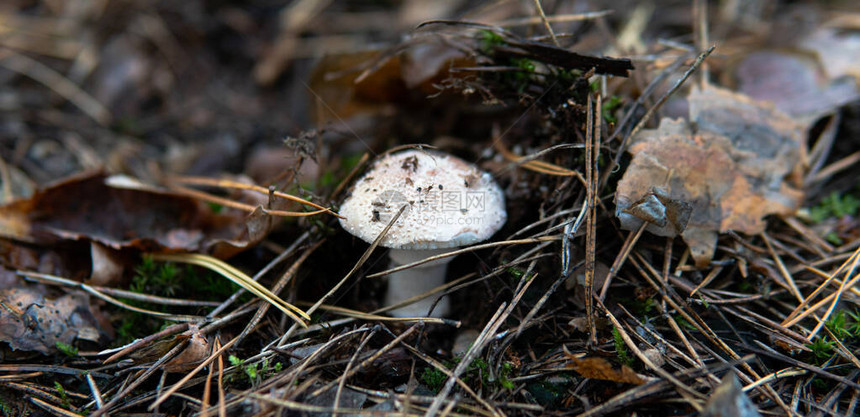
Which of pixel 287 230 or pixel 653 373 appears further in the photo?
pixel 287 230

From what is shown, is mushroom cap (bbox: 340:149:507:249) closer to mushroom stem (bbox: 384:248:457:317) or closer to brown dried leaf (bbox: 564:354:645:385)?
mushroom stem (bbox: 384:248:457:317)

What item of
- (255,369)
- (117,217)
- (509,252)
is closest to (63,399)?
(255,369)

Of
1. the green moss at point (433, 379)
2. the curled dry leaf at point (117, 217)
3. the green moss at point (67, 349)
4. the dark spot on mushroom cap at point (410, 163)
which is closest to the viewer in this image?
the green moss at point (433, 379)

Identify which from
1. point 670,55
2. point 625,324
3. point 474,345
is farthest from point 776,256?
point 474,345

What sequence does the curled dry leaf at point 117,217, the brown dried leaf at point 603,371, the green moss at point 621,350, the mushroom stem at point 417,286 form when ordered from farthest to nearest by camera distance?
the curled dry leaf at point 117,217
the mushroom stem at point 417,286
the green moss at point 621,350
the brown dried leaf at point 603,371

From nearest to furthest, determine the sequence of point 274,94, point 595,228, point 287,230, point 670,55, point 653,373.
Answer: point 653,373
point 595,228
point 287,230
point 670,55
point 274,94

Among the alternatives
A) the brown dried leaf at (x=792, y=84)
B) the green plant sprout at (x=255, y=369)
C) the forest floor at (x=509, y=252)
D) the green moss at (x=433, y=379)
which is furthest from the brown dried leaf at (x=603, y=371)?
the brown dried leaf at (x=792, y=84)

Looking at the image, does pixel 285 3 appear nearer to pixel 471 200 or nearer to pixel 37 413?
pixel 471 200

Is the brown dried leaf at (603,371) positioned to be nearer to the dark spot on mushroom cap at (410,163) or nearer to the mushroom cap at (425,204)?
the mushroom cap at (425,204)
